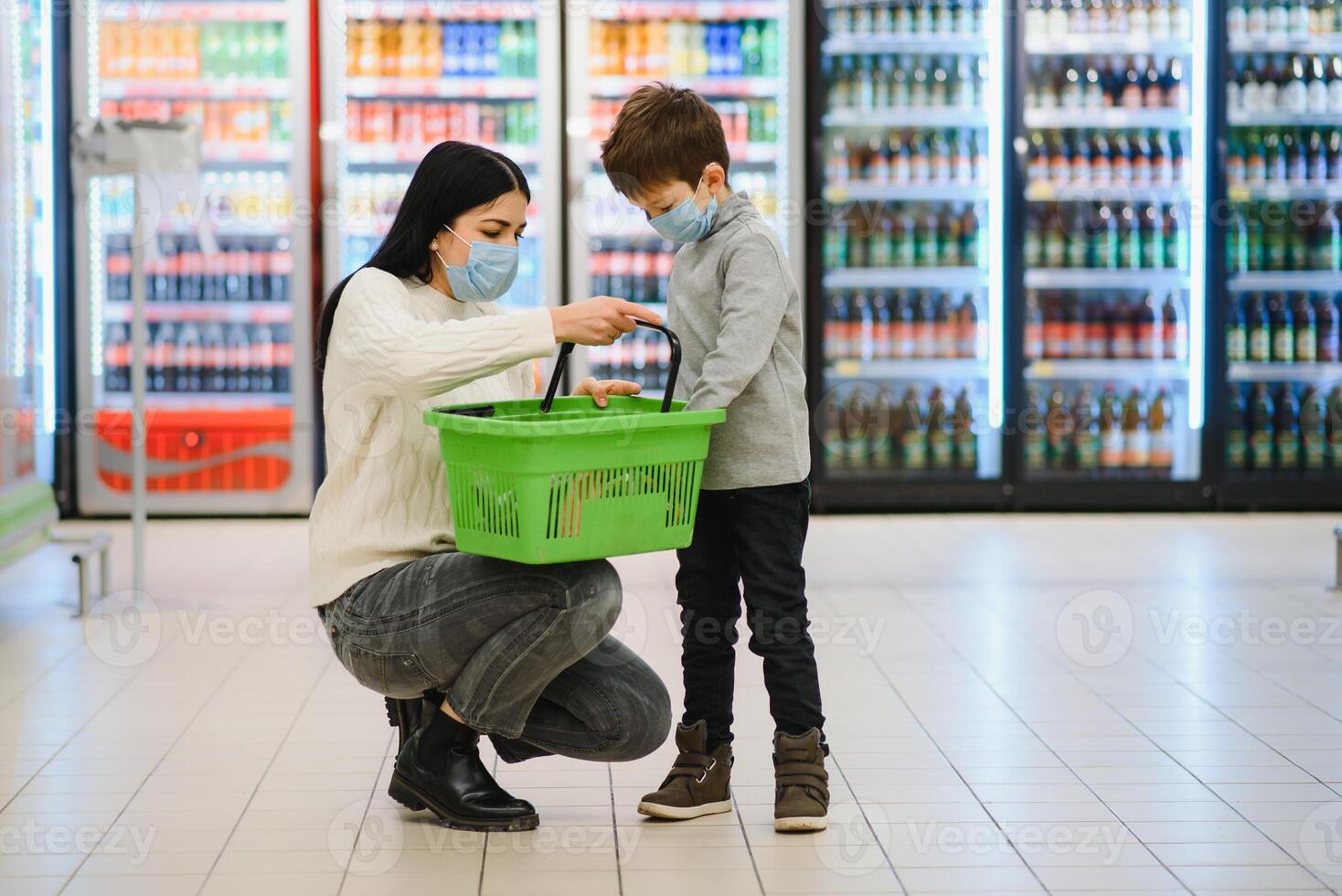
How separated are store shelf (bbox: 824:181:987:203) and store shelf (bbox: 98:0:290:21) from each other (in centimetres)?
247

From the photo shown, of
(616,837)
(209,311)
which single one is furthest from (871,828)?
(209,311)

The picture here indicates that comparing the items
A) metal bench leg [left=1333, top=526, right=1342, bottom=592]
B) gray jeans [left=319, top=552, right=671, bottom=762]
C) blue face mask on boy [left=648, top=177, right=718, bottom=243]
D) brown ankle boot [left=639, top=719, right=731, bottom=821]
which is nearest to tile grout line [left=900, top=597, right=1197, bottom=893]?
brown ankle boot [left=639, top=719, right=731, bottom=821]

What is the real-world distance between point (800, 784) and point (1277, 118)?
5.25 m

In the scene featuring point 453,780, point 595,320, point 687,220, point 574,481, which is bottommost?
point 453,780

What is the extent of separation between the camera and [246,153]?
22.1ft

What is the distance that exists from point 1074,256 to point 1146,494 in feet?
3.63

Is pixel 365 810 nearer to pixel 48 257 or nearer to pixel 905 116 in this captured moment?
pixel 48 257

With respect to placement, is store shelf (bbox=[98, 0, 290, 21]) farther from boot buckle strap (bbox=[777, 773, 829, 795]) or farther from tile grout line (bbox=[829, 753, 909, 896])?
boot buckle strap (bbox=[777, 773, 829, 795])

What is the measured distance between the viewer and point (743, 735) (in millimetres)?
3340

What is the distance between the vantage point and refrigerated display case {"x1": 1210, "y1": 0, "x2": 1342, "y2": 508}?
6.91 m

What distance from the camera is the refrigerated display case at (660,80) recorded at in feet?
22.1

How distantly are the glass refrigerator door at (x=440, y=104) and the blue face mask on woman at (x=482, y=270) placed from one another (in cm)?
417

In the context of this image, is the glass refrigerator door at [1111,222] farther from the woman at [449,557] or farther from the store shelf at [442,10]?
the woman at [449,557]

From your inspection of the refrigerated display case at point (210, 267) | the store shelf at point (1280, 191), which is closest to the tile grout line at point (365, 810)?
the refrigerated display case at point (210, 267)
